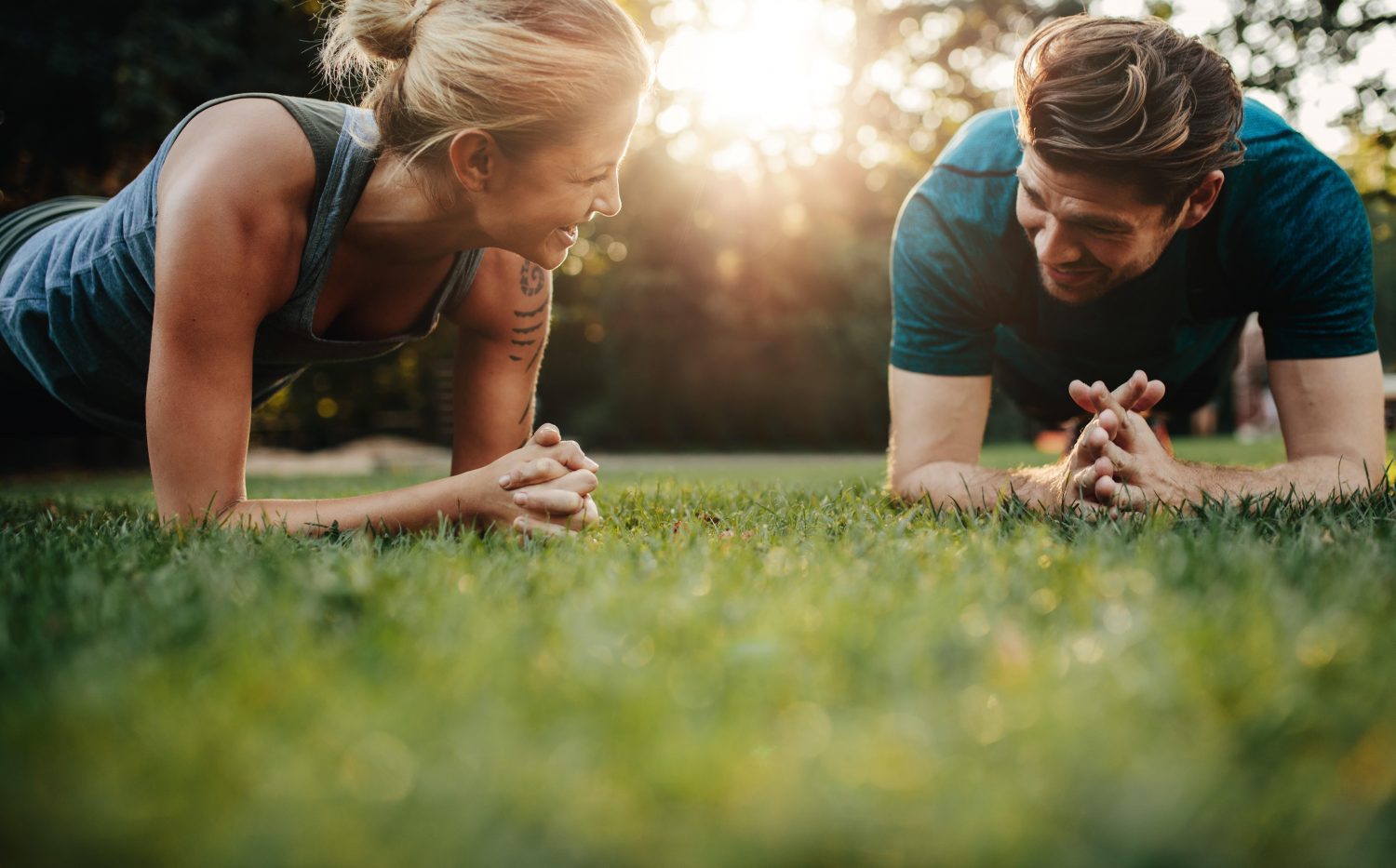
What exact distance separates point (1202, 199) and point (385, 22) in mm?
2604

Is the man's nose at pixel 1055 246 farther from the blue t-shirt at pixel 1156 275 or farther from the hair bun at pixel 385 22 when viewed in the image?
the hair bun at pixel 385 22

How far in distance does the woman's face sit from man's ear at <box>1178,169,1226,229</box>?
1.79 meters

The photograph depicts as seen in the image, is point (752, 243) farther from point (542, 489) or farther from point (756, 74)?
point (542, 489)

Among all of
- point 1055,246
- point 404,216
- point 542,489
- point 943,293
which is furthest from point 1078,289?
point 404,216

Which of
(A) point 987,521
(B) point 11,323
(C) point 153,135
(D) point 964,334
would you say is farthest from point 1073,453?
(C) point 153,135

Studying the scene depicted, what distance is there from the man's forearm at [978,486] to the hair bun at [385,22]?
2119mm

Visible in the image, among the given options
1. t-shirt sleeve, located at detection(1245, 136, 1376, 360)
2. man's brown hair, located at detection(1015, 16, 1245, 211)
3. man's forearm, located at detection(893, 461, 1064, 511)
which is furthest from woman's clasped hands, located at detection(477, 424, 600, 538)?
t-shirt sleeve, located at detection(1245, 136, 1376, 360)

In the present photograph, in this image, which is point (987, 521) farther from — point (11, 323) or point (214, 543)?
point (11, 323)

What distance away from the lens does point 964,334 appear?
11.0 ft

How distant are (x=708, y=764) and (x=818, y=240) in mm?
19067

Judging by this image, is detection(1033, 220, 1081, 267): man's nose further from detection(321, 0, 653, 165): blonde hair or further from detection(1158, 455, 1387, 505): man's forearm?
detection(321, 0, 653, 165): blonde hair

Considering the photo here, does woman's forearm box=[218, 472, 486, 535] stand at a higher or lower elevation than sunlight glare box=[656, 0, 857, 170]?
lower

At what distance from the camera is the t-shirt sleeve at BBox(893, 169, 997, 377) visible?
3.32 meters

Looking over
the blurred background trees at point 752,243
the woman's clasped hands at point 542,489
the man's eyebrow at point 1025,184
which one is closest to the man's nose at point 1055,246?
the man's eyebrow at point 1025,184
